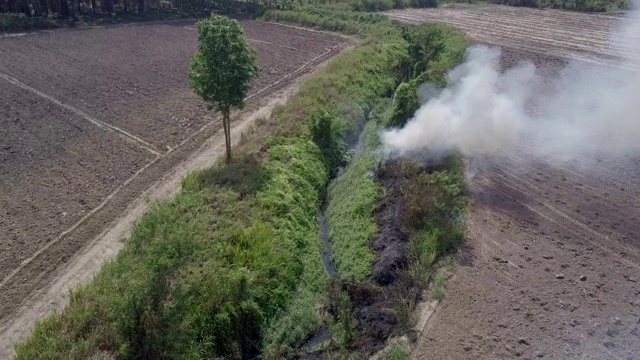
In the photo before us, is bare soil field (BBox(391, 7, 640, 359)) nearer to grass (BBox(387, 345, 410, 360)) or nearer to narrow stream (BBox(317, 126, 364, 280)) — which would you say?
grass (BBox(387, 345, 410, 360))

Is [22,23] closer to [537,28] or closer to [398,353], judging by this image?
[398,353]

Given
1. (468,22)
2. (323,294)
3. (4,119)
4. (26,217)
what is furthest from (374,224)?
(468,22)

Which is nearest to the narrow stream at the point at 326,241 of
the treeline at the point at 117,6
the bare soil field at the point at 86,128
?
the bare soil field at the point at 86,128

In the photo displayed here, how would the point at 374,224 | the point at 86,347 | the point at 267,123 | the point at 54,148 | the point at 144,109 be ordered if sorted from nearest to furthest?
the point at 86,347 → the point at 374,224 → the point at 54,148 → the point at 267,123 → the point at 144,109

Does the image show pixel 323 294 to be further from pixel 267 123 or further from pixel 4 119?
Result: pixel 4 119

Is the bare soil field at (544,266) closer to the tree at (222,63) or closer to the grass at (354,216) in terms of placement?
the grass at (354,216)

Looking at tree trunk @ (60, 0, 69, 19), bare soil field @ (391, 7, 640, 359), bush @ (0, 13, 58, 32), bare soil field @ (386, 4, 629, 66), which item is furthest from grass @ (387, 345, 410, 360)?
tree trunk @ (60, 0, 69, 19)
